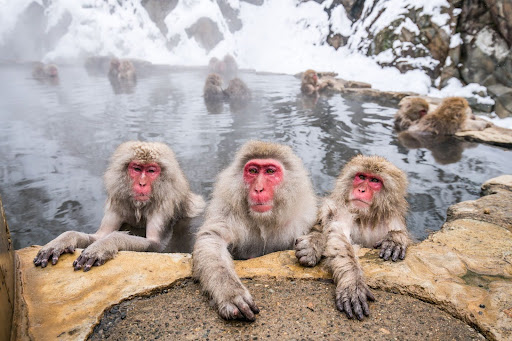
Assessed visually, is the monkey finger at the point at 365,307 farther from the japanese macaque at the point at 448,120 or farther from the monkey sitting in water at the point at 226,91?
the monkey sitting in water at the point at 226,91

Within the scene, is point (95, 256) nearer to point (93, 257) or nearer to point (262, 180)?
point (93, 257)

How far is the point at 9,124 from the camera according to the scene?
8250mm

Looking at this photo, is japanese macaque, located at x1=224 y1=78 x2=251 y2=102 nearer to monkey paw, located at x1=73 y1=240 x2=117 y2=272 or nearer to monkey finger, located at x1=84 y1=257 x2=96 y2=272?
monkey paw, located at x1=73 y1=240 x2=117 y2=272

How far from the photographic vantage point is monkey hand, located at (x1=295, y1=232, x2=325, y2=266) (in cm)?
232

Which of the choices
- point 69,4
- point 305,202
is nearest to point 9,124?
point 305,202

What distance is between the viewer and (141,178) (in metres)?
2.97

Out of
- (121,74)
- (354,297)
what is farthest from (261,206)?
(121,74)

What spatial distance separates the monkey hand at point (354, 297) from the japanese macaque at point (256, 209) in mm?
686

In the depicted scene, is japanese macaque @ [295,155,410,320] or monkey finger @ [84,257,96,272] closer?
monkey finger @ [84,257,96,272]

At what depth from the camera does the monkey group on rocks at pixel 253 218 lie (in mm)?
2070

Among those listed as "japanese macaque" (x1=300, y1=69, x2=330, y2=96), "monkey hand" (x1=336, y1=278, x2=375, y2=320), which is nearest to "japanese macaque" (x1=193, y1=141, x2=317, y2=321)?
"monkey hand" (x1=336, y1=278, x2=375, y2=320)

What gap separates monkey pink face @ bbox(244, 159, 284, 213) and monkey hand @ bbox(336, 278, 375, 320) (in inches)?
28.2

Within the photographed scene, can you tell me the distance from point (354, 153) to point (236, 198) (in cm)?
429

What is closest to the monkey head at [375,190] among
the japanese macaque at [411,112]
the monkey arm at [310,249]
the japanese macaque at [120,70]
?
the monkey arm at [310,249]
